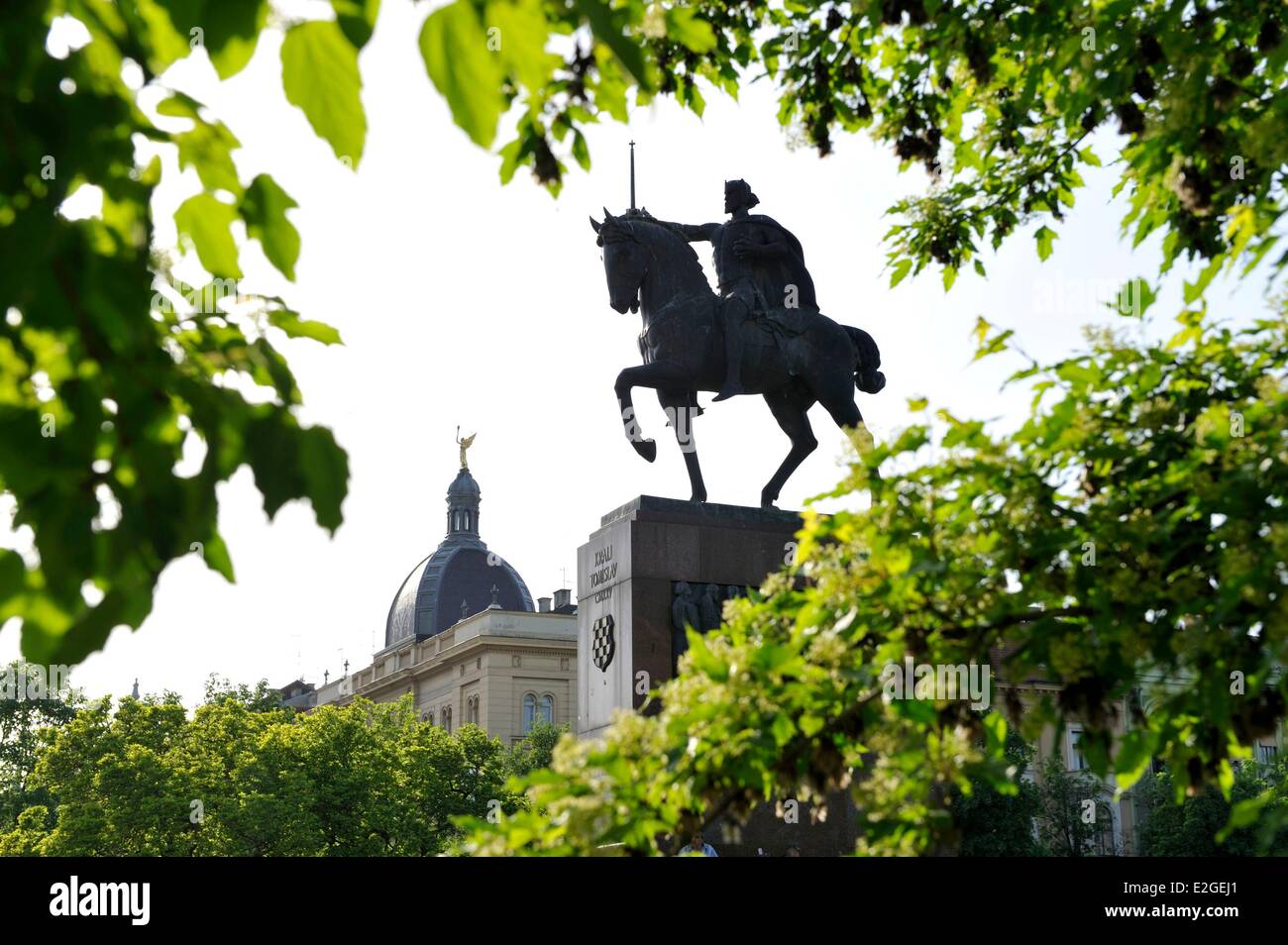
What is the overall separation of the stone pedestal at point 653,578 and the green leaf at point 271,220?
40.9ft

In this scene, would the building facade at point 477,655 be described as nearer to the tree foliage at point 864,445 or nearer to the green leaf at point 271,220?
the tree foliage at point 864,445

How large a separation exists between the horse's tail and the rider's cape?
2.60 ft

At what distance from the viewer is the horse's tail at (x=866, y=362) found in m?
18.0

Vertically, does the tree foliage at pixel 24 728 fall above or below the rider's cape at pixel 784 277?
below

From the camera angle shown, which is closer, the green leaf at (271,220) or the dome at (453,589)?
the green leaf at (271,220)

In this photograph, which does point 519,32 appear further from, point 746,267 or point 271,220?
point 746,267

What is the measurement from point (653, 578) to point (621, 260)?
3.59m

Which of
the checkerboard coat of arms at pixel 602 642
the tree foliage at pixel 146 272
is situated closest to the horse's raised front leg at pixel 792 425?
the checkerboard coat of arms at pixel 602 642

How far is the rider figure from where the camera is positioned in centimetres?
1681

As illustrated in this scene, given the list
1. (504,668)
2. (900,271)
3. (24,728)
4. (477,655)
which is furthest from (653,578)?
(477,655)

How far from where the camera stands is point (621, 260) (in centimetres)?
1670
